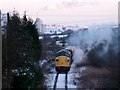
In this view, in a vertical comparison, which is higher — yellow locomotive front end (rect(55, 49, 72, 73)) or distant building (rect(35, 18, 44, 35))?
distant building (rect(35, 18, 44, 35))

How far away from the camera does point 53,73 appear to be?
8.38 metres

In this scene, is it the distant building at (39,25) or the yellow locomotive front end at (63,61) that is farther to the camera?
the yellow locomotive front end at (63,61)

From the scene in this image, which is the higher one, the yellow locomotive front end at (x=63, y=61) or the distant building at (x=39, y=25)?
the distant building at (x=39, y=25)

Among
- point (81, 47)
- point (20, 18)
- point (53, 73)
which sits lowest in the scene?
point (53, 73)

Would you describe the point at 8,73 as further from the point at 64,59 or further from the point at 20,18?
the point at 64,59

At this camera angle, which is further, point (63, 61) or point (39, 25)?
point (63, 61)

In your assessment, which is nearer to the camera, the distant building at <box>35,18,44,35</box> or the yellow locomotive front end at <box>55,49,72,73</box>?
the distant building at <box>35,18,44,35</box>

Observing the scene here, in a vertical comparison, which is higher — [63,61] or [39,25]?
[39,25]

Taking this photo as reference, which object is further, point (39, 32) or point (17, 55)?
point (39, 32)

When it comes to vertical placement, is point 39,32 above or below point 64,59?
above

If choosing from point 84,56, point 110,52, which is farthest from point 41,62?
point 110,52

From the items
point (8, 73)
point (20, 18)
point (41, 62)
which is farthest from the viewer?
point (41, 62)

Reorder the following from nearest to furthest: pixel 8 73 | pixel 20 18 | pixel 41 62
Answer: pixel 8 73
pixel 20 18
pixel 41 62

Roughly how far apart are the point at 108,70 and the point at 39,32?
1694 mm
